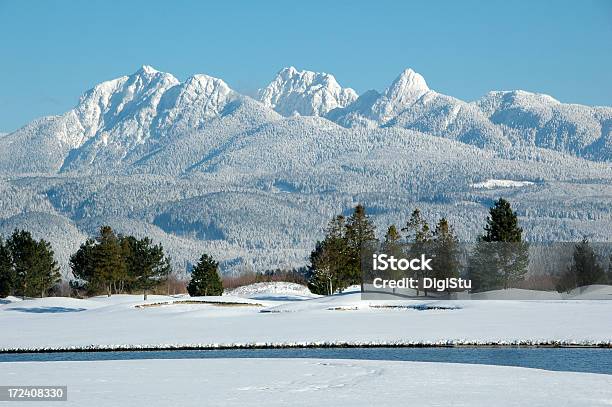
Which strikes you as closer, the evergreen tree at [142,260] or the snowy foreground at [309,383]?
the snowy foreground at [309,383]

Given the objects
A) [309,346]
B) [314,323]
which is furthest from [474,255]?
[309,346]

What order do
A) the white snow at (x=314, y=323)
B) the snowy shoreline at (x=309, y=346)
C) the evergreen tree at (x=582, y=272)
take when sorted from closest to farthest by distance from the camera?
1. the snowy shoreline at (x=309, y=346)
2. the white snow at (x=314, y=323)
3. the evergreen tree at (x=582, y=272)

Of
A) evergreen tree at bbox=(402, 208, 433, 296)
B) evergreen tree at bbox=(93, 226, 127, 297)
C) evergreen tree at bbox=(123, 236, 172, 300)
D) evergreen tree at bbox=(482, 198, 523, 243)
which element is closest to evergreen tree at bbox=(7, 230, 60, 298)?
evergreen tree at bbox=(93, 226, 127, 297)

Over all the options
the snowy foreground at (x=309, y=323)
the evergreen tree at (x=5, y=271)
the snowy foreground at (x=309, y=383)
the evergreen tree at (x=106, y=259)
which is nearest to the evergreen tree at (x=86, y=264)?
the evergreen tree at (x=106, y=259)

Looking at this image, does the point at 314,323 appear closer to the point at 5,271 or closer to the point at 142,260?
the point at 5,271

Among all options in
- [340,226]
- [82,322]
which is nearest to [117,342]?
[82,322]

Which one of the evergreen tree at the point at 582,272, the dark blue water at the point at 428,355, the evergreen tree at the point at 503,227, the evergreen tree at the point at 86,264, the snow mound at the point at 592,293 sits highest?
the evergreen tree at the point at 503,227

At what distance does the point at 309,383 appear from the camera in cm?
3719

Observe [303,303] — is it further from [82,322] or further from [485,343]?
[485,343]

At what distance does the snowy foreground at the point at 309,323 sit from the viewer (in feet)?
185

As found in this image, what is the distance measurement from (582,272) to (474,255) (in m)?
8.65

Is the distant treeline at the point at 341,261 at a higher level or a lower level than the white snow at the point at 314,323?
higher

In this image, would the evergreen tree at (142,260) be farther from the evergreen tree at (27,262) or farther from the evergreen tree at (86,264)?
the evergreen tree at (27,262)

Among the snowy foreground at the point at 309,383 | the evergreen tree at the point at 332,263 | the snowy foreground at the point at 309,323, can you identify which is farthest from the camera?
the evergreen tree at the point at 332,263
